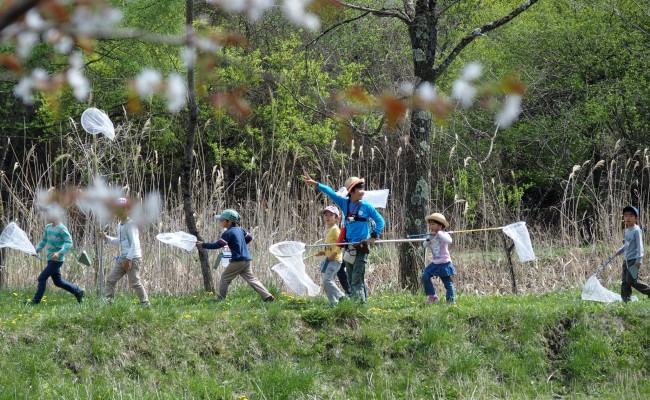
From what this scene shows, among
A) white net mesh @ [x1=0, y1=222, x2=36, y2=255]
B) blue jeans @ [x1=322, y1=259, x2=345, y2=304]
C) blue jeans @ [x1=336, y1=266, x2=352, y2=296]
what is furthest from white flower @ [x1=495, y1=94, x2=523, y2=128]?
white net mesh @ [x1=0, y1=222, x2=36, y2=255]

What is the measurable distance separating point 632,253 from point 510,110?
8610 mm

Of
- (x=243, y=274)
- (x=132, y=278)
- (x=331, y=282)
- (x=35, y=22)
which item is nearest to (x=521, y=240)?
(x=331, y=282)

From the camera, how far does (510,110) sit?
17.9 meters

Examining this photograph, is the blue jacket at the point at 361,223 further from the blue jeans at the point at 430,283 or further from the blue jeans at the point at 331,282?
the blue jeans at the point at 430,283

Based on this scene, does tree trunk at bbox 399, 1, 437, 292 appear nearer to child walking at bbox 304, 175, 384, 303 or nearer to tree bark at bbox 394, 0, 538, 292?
tree bark at bbox 394, 0, 538, 292

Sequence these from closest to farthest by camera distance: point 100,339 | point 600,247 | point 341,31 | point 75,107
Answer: point 100,339 → point 600,247 → point 75,107 → point 341,31

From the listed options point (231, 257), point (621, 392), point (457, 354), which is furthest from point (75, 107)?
point (621, 392)

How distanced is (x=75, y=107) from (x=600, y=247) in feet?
36.6

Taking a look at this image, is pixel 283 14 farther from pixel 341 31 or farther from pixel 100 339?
pixel 100 339

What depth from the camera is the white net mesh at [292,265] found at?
9727 millimetres

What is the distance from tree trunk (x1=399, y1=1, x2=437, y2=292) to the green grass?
160cm

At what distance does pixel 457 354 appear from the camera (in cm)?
845

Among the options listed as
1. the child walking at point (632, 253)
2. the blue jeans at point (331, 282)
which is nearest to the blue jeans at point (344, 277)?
the blue jeans at point (331, 282)

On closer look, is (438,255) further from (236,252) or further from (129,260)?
(129,260)
